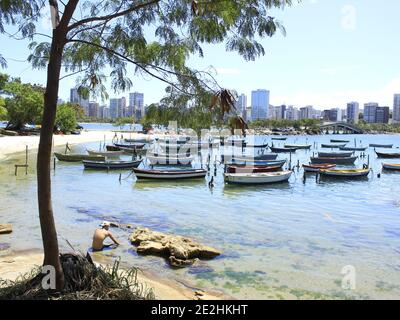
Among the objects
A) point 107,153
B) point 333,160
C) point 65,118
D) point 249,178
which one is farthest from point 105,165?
point 65,118

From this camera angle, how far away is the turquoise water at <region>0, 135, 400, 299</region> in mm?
14719

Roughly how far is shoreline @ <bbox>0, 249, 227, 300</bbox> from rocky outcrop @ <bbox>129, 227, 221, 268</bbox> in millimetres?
1450

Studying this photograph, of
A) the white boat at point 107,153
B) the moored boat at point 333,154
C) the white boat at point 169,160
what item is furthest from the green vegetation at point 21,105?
the moored boat at point 333,154

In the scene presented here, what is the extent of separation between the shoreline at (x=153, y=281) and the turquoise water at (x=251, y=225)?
64cm

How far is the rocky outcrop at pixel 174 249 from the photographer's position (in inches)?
623

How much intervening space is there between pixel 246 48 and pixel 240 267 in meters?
9.39

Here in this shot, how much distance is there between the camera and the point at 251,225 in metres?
23.7

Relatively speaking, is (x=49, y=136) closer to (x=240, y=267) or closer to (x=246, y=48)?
(x=246, y=48)

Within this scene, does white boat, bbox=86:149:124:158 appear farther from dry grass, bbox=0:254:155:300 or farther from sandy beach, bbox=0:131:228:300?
dry grass, bbox=0:254:155:300

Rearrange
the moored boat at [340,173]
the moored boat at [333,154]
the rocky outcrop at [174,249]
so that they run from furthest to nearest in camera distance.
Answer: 1. the moored boat at [333,154]
2. the moored boat at [340,173]
3. the rocky outcrop at [174,249]

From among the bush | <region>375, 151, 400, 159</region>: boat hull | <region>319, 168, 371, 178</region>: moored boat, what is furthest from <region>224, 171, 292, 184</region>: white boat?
the bush

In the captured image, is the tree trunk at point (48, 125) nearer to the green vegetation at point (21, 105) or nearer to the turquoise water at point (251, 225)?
the turquoise water at point (251, 225)

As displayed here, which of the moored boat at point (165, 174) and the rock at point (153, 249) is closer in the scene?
the rock at point (153, 249)
